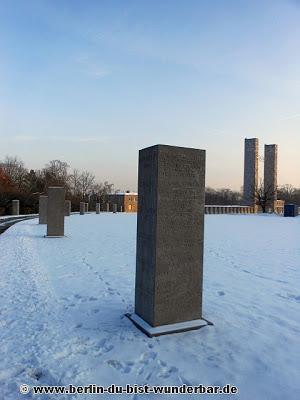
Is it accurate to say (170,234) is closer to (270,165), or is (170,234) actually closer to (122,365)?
(122,365)

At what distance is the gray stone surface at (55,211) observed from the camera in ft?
53.6

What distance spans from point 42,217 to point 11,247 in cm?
1141

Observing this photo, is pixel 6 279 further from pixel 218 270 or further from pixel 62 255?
pixel 218 270

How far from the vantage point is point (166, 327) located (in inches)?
198

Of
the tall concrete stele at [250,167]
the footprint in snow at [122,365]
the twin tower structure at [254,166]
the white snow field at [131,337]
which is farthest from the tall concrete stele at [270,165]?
the footprint in snow at [122,365]

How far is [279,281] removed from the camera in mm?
8148

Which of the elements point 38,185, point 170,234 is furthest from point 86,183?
point 170,234

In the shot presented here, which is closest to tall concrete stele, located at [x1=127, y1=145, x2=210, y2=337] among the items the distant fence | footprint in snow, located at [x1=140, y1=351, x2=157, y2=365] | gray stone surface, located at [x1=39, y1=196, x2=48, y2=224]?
footprint in snow, located at [x1=140, y1=351, x2=157, y2=365]

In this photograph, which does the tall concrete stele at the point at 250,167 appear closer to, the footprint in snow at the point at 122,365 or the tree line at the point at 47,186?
the tree line at the point at 47,186

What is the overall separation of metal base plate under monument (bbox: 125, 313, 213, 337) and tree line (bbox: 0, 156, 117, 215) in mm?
33620

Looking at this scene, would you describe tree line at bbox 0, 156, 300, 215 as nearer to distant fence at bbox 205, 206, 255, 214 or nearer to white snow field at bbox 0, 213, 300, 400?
distant fence at bbox 205, 206, 255, 214

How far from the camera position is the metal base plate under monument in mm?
4902

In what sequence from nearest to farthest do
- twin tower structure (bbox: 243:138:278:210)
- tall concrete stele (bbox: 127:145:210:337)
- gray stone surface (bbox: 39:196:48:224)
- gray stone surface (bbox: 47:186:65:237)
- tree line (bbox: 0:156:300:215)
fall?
tall concrete stele (bbox: 127:145:210:337)
gray stone surface (bbox: 47:186:65:237)
gray stone surface (bbox: 39:196:48:224)
tree line (bbox: 0:156:300:215)
twin tower structure (bbox: 243:138:278:210)

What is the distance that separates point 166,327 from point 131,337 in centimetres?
47
